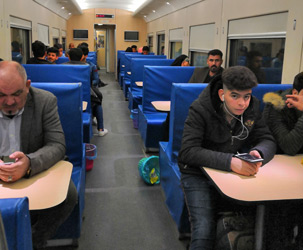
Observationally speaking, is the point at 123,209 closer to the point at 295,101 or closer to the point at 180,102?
the point at 180,102

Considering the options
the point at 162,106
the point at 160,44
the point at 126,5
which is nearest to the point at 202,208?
the point at 162,106

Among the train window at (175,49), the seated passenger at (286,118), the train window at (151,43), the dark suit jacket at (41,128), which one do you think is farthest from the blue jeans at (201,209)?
the train window at (151,43)

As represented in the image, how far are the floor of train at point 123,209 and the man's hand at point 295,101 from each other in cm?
129

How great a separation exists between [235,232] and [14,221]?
1.38 metres

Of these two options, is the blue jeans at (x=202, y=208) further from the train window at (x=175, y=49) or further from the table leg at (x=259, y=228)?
the train window at (x=175, y=49)

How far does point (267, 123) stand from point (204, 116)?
619 mm

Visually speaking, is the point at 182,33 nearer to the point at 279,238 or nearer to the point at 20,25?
the point at 20,25

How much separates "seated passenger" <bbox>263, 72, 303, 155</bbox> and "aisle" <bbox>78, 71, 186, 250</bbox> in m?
1.07

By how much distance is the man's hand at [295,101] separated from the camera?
222cm

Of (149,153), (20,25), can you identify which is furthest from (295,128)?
(20,25)

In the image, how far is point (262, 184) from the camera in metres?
1.71

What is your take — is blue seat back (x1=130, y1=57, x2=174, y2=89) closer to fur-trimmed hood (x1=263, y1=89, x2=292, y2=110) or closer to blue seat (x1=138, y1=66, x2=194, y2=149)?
blue seat (x1=138, y1=66, x2=194, y2=149)

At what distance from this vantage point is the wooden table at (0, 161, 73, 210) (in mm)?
1476

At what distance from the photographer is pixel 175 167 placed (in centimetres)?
274
